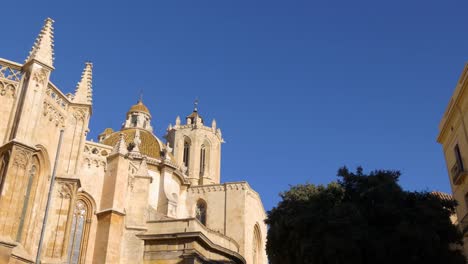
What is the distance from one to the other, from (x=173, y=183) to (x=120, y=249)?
492 inches

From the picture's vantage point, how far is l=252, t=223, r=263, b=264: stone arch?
138 feet

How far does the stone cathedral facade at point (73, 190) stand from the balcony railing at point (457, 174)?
11866 millimetres

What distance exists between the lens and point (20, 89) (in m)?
17.1

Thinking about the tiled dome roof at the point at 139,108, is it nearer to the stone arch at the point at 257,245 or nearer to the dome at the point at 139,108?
the dome at the point at 139,108

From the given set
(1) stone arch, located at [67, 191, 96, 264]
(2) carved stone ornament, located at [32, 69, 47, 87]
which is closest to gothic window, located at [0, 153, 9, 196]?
(2) carved stone ornament, located at [32, 69, 47, 87]

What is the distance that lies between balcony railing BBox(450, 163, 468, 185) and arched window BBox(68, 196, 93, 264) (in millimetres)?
15544

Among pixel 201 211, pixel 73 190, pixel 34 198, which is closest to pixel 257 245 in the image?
pixel 201 211

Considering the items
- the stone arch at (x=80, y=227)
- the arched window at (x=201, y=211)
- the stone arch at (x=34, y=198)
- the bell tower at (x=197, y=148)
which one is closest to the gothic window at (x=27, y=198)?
the stone arch at (x=34, y=198)

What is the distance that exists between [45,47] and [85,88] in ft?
9.50

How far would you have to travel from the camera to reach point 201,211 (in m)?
42.0

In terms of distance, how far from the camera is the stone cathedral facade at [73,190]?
15727mm

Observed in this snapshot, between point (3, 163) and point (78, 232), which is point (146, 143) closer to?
point (78, 232)

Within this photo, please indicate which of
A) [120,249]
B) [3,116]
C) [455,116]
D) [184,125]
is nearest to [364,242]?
[455,116]

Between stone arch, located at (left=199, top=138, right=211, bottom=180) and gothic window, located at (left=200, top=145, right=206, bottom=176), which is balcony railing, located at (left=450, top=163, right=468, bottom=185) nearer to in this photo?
stone arch, located at (left=199, top=138, right=211, bottom=180)
